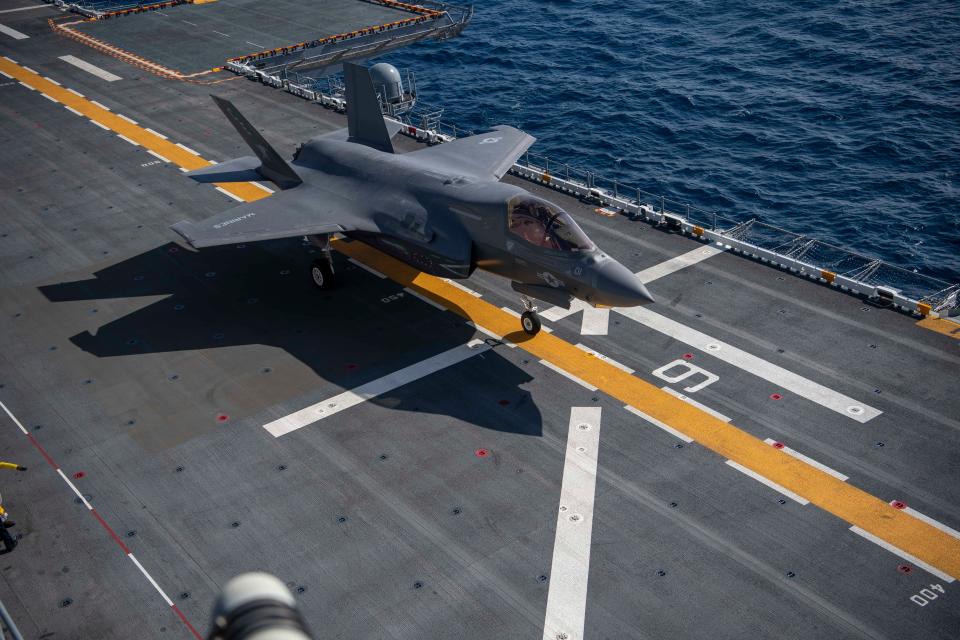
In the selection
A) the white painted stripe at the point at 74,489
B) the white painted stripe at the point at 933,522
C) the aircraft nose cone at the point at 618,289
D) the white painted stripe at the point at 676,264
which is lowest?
the white painted stripe at the point at 74,489

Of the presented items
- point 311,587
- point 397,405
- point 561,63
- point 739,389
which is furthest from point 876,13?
point 311,587

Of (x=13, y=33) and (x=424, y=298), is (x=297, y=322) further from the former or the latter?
(x=13, y=33)

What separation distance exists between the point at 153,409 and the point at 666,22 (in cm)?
6639

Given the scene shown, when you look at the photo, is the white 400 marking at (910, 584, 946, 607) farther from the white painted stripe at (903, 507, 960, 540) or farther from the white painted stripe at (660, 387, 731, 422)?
the white painted stripe at (660, 387, 731, 422)

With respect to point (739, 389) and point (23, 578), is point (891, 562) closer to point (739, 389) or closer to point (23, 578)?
point (739, 389)

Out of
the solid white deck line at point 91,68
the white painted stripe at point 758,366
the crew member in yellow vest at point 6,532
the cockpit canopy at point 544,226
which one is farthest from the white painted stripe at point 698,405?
the solid white deck line at point 91,68

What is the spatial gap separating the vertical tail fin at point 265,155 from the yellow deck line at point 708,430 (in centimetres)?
332

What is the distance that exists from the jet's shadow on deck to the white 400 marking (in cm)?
992

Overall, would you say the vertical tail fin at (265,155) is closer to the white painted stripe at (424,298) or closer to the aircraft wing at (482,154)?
the aircraft wing at (482,154)

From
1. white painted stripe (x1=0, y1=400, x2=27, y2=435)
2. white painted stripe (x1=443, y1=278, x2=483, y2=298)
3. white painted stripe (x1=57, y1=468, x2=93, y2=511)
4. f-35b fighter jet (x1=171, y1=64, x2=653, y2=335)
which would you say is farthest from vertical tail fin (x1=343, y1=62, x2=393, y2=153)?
white painted stripe (x1=57, y1=468, x2=93, y2=511)

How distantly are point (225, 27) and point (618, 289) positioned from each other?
49007mm

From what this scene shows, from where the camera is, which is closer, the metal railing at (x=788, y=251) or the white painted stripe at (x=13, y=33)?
the metal railing at (x=788, y=251)

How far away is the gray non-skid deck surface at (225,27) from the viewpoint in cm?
5806

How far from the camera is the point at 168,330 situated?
29469mm
